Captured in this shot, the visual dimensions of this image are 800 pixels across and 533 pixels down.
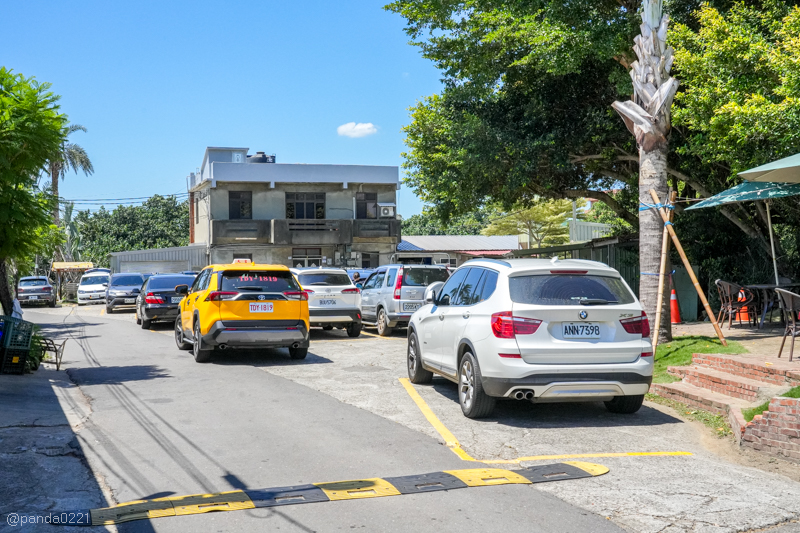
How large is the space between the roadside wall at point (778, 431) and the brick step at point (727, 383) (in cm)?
84

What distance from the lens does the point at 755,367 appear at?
8797 mm

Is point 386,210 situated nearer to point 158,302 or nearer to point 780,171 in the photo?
point 158,302

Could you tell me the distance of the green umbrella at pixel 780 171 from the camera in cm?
928

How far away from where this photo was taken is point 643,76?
1215 cm

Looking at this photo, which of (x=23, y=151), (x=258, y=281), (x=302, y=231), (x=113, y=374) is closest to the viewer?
(x=23, y=151)

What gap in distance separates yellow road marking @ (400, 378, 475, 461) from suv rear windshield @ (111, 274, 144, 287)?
76.7 ft

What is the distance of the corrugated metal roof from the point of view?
48156 millimetres

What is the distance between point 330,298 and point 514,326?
32.8 feet

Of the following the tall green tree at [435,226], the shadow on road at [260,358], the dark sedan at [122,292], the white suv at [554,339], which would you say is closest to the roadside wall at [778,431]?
the white suv at [554,339]

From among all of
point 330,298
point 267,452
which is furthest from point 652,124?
point 330,298

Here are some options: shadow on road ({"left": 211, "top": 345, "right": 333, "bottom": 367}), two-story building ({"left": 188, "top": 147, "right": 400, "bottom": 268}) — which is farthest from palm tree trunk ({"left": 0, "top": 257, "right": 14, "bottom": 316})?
two-story building ({"left": 188, "top": 147, "right": 400, "bottom": 268})

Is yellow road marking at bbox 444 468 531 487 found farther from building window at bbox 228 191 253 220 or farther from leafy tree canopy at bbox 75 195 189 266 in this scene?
leafy tree canopy at bbox 75 195 189 266

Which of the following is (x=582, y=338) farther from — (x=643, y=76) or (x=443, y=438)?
(x=643, y=76)

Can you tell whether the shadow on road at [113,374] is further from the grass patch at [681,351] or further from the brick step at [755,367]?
the brick step at [755,367]
